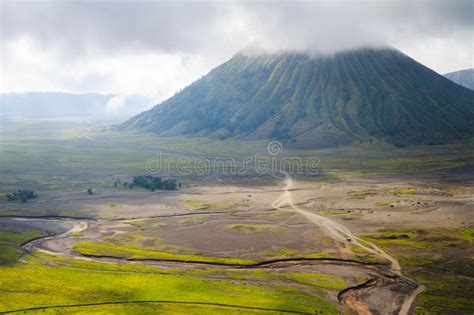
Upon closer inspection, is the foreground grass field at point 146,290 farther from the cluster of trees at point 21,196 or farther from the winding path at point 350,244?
the cluster of trees at point 21,196

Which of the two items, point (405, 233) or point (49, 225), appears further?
point (49, 225)

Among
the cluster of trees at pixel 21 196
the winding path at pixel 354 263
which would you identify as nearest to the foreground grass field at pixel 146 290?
the winding path at pixel 354 263

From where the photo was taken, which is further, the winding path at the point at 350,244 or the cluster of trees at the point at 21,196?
the cluster of trees at the point at 21,196

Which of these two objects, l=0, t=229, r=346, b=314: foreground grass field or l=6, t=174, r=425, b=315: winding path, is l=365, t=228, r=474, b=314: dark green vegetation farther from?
l=0, t=229, r=346, b=314: foreground grass field

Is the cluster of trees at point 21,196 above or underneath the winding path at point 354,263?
above

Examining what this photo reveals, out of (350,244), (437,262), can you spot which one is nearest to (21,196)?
(350,244)

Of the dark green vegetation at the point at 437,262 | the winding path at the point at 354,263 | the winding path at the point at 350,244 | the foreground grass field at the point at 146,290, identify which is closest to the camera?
the foreground grass field at the point at 146,290

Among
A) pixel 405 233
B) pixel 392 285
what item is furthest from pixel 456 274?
pixel 405 233

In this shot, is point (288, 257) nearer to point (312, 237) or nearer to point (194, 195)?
point (312, 237)
